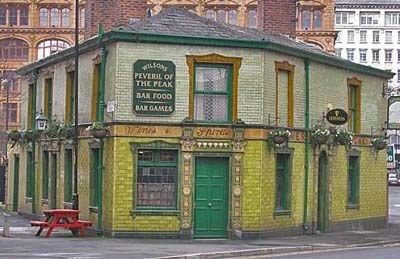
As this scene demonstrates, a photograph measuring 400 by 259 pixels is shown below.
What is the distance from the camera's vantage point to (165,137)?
87.2ft

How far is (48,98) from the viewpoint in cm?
3378

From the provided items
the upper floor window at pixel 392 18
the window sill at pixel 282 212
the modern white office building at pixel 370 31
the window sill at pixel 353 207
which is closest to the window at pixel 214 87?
the window sill at pixel 282 212

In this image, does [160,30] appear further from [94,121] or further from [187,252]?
[187,252]

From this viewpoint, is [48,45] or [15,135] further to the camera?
[48,45]

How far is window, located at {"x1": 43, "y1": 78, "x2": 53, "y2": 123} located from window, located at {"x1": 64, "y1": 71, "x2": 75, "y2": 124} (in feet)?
7.40

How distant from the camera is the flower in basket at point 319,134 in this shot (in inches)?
1171

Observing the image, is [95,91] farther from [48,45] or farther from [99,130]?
[48,45]

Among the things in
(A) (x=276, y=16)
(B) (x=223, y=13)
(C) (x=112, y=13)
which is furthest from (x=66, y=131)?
(B) (x=223, y=13)

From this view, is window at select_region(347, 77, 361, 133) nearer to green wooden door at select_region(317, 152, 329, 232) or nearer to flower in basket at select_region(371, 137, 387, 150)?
flower in basket at select_region(371, 137, 387, 150)

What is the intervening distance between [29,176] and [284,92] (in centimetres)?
1158

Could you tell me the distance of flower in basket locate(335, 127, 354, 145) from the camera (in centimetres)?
3108

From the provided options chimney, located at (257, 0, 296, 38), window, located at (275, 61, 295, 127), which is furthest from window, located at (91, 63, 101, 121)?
chimney, located at (257, 0, 296, 38)

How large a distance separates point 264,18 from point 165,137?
10165mm

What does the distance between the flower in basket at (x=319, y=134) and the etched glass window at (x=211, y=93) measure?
3635mm
